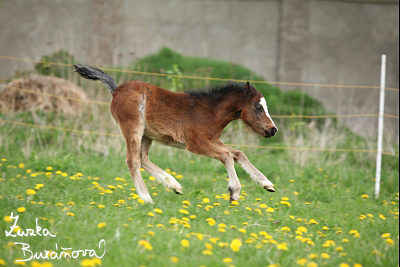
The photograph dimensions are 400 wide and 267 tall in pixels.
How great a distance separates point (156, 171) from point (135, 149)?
426 millimetres

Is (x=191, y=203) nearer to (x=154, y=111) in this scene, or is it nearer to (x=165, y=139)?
(x=165, y=139)

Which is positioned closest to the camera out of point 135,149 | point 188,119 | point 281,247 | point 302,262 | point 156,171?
point 302,262

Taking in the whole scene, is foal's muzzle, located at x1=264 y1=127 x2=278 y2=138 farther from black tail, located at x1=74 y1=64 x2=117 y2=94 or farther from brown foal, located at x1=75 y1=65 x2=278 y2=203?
black tail, located at x1=74 y1=64 x2=117 y2=94

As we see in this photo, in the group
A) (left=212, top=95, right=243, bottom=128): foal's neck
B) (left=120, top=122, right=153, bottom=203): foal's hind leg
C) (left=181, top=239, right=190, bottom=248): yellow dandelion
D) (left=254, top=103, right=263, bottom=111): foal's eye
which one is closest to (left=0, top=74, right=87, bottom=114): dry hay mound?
(left=120, top=122, right=153, bottom=203): foal's hind leg

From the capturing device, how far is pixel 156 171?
217 inches

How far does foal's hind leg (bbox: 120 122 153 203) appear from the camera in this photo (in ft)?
17.1

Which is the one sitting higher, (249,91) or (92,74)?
(92,74)

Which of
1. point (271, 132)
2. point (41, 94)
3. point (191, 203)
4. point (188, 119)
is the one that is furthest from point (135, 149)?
point (41, 94)

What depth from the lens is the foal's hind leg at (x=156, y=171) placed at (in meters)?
5.29

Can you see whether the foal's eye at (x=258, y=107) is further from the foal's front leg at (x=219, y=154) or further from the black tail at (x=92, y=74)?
the black tail at (x=92, y=74)

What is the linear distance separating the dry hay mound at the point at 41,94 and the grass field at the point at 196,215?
58.9 inches

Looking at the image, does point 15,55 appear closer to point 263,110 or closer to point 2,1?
point 2,1

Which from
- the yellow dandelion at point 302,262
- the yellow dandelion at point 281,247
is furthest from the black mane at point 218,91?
the yellow dandelion at point 302,262

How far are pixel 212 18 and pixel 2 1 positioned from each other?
6.09 m
